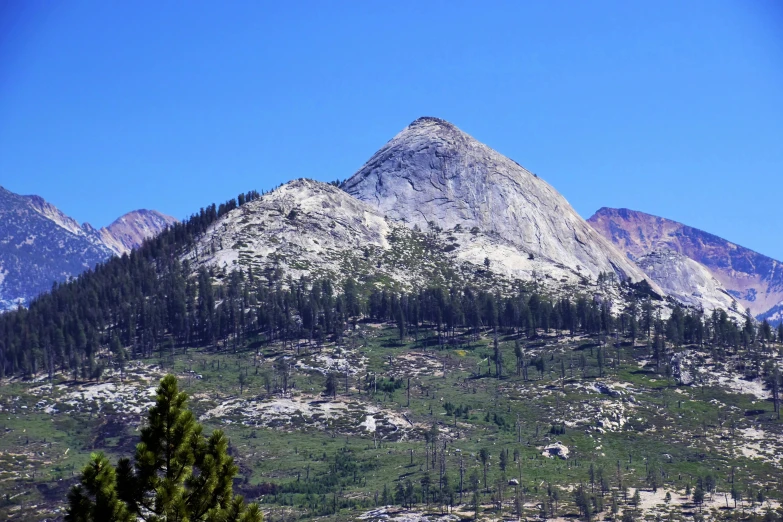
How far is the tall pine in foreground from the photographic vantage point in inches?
1179

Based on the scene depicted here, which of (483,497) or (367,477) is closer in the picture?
(483,497)

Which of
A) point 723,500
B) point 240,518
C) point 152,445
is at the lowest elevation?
point 723,500

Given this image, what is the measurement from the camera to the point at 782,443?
198000 millimetres

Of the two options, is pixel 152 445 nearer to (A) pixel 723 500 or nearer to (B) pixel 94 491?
(B) pixel 94 491

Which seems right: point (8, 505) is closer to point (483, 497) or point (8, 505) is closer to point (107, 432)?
point (107, 432)

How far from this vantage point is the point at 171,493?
30562mm

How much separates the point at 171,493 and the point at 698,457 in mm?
180679

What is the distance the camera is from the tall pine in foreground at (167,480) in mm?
29938

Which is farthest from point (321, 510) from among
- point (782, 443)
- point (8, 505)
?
point (782, 443)

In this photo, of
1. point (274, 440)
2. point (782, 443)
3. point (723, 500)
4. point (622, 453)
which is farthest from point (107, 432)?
point (782, 443)

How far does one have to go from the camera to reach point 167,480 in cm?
3061

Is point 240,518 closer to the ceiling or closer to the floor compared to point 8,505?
closer to the ceiling

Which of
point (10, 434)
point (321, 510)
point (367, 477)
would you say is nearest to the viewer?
point (321, 510)

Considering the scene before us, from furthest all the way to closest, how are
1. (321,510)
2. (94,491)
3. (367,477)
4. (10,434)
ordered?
(10,434), (367,477), (321,510), (94,491)
